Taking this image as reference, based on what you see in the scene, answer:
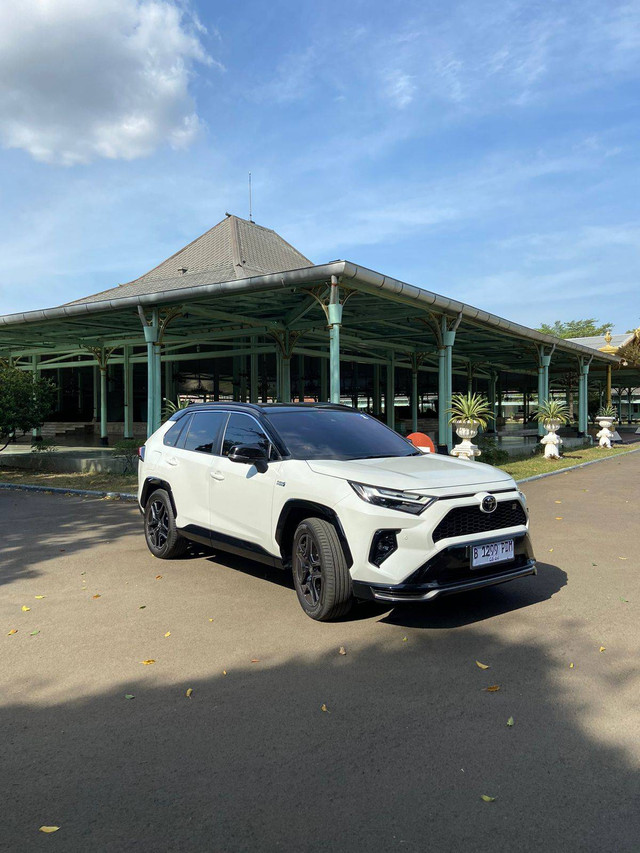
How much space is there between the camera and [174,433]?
22.4 feet

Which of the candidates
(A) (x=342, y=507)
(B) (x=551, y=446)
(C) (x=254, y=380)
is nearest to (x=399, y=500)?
(A) (x=342, y=507)

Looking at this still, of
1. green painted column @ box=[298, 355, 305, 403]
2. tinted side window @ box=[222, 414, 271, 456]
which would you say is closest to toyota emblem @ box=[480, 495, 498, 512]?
tinted side window @ box=[222, 414, 271, 456]

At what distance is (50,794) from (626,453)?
22888 mm

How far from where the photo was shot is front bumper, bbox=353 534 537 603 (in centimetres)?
408

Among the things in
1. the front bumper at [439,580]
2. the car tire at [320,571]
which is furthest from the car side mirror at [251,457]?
the front bumper at [439,580]

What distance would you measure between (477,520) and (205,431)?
9.95ft

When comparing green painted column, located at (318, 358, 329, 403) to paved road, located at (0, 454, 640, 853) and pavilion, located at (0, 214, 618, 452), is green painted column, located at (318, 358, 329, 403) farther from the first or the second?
paved road, located at (0, 454, 640, 853)

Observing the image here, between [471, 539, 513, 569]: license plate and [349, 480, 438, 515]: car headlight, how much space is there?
18.9 inches

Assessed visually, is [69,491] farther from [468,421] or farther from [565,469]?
[565,469]

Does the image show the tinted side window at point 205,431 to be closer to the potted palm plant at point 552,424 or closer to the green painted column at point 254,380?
the potted palm plant at point 552,424

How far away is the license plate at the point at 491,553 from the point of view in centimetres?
432

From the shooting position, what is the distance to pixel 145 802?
253 centimetres

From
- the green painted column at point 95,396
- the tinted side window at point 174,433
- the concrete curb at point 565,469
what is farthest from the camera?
the green painted column at point 95,396

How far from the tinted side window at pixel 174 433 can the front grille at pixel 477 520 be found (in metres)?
3.48
